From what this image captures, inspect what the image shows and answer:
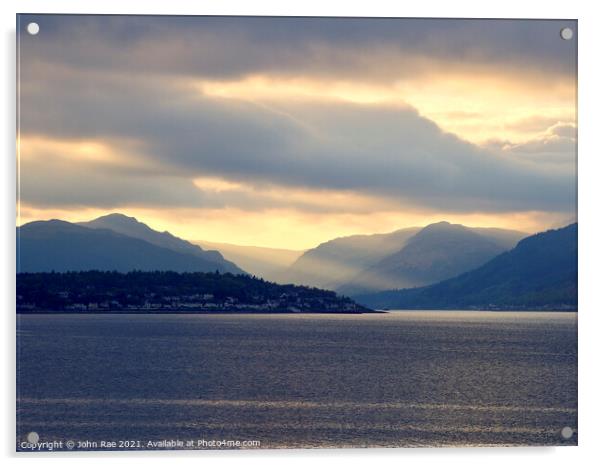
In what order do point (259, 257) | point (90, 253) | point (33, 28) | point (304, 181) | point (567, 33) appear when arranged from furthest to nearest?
point (90, 253) < point (259, 257) < point (304, 181) < point (567, 33) < point (33, 28)

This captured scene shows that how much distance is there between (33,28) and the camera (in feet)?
54.5

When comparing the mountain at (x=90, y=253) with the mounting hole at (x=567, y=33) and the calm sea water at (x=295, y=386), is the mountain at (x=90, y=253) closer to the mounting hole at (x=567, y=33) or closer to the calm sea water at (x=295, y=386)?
the calm sea water at (x=295, y=386)

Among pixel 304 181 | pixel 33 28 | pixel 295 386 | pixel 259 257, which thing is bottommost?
pixel 295 386

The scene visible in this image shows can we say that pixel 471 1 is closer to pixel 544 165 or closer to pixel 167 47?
Answer: pixel 544 165

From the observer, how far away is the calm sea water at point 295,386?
20016mm

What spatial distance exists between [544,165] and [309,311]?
2028 centimetres

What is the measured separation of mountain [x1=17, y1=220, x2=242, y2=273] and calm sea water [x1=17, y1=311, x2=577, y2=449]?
171 centimetres

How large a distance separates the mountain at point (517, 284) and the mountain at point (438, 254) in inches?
16.8

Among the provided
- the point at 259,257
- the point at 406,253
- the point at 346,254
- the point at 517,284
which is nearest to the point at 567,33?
the point at 406,253

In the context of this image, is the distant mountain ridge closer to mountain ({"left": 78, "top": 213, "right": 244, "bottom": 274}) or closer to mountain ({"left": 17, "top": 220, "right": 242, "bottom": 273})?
mountain ({"left": 78, "top": 213, "right": 244, "bottom": 274})

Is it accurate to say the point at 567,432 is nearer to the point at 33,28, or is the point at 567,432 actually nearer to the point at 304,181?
the point at 304,181

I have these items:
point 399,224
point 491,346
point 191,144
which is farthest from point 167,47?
point 491,346
